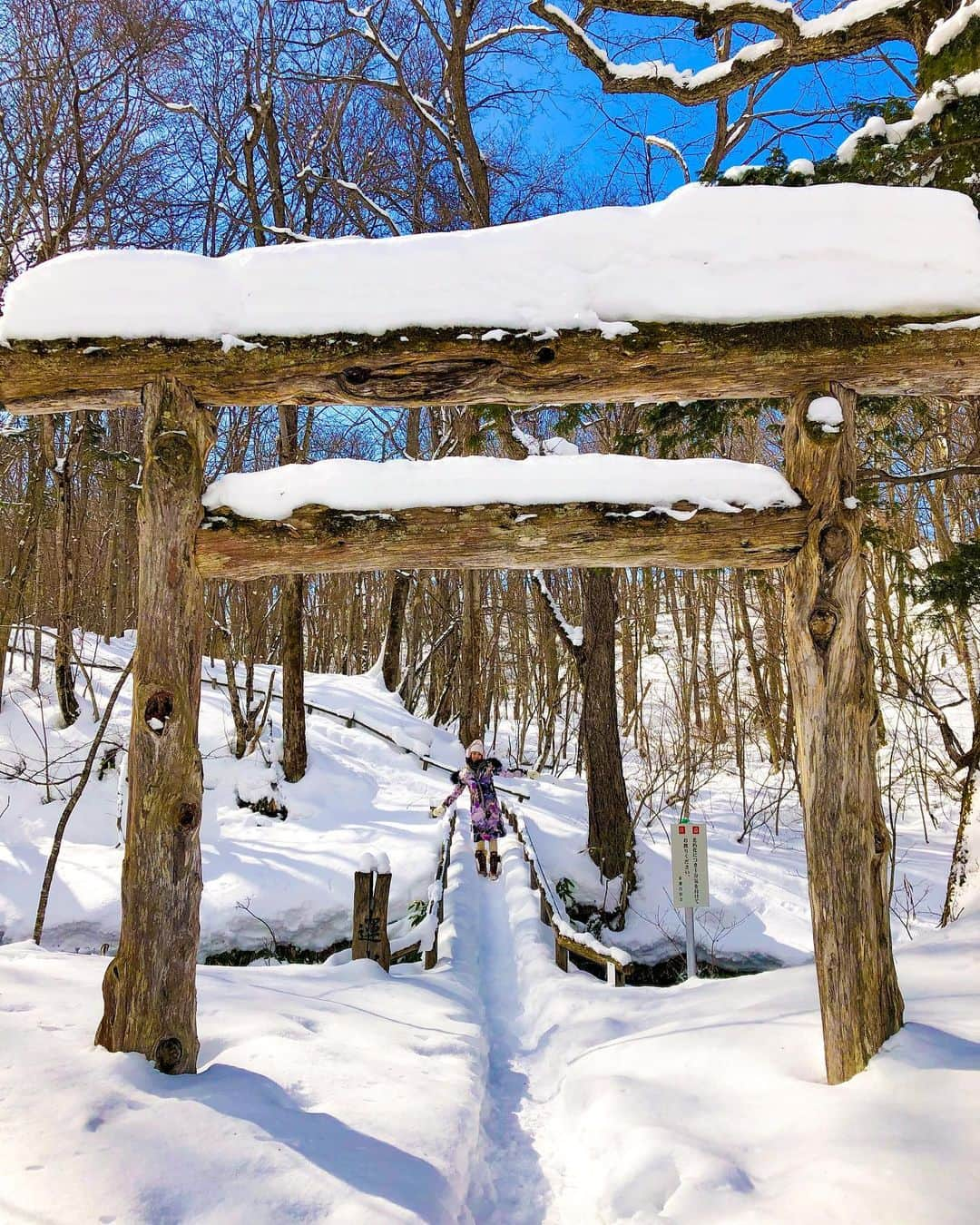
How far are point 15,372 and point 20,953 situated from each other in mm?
3771

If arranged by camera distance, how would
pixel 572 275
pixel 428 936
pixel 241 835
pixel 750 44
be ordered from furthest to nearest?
pixel 241 835, pixel 428 936, pixel 750 44, pixel 572 275

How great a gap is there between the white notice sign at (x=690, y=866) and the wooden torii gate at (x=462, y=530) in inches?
112

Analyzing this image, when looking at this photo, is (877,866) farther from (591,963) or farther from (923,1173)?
(591,963)

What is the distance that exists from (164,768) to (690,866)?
4.38 meters

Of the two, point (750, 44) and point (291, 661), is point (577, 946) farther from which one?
point (291, 661)

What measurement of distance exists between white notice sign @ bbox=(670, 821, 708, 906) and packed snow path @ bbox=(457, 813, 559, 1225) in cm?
160

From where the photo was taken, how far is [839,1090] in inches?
119

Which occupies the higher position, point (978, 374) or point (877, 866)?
point (978, 374)

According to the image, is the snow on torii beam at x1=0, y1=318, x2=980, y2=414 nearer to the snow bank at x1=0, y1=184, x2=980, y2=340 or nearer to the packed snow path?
the snow bank at x1=0, y1=184, x2=980, y2=340

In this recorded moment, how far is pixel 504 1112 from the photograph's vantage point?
402 cm

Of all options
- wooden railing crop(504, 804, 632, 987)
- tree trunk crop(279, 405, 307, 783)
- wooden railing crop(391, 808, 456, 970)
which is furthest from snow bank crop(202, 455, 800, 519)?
tree trunk crop(279, 405, 307, 783)

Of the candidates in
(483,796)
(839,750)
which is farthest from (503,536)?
(483,796)

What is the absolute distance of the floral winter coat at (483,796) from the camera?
381 inches

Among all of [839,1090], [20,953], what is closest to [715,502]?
[839,1090]
